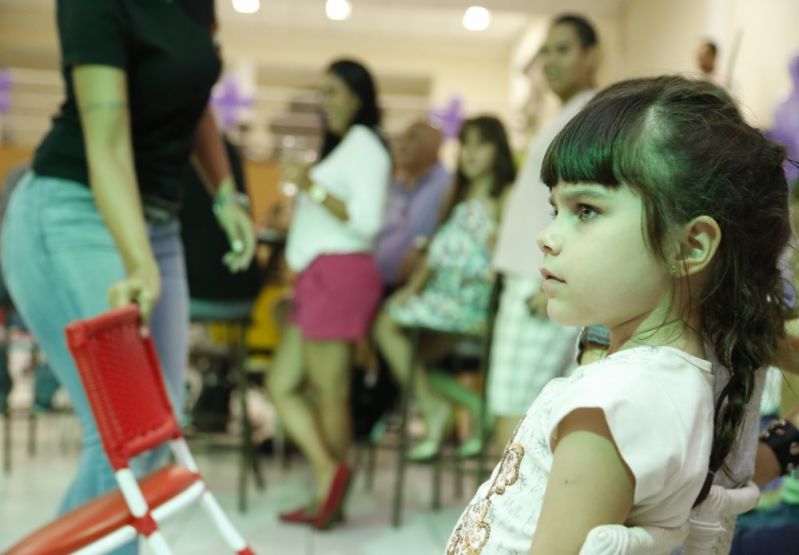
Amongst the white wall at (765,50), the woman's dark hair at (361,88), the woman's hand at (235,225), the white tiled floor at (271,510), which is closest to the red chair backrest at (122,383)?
the woman's hand at (235,225)

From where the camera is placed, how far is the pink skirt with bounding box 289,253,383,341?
3.12 metres

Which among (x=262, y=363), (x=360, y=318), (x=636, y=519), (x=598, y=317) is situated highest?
(x=598, y=317)

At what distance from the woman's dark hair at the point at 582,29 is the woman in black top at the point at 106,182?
4.36ft

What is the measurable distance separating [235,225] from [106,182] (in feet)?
1.50

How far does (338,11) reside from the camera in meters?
9.15

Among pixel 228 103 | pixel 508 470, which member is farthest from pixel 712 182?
pixel 228 103

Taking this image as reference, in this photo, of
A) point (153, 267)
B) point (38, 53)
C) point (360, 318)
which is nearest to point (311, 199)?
point (360, 318)

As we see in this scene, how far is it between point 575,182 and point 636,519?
10.0 inches

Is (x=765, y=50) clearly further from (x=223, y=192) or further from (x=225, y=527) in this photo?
(x=225, y=527)

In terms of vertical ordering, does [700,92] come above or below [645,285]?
above

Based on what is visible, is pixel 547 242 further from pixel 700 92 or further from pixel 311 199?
pixel 311 199

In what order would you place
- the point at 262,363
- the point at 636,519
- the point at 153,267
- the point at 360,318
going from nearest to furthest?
the point at 636,519 → the point at 153,267 → the point at 360,318 → the point at 262,363

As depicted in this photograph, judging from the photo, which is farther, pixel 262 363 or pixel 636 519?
pixel 262 363

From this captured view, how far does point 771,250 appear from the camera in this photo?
77cm
